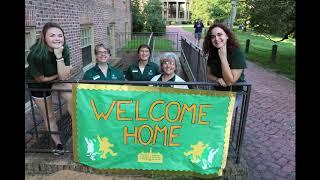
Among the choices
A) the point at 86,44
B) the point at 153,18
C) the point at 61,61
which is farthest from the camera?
the point at 153,18

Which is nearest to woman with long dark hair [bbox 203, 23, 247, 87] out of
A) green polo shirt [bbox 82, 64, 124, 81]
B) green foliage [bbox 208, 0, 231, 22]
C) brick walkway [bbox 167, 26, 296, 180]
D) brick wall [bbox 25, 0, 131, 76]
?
green polo shirt [bbox 82, 64, 124, 81]

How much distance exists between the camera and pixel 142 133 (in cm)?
333

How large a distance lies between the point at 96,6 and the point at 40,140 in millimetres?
7242

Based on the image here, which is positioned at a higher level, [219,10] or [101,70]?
[219,10]

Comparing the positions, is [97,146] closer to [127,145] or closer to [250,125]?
[127,145]

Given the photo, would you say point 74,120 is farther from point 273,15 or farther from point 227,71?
point 273,15

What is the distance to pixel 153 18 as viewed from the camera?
94.0 feet

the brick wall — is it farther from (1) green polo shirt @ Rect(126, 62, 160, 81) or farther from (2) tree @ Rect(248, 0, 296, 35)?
(2) tree @ Rect(248, 0, 296, 35)

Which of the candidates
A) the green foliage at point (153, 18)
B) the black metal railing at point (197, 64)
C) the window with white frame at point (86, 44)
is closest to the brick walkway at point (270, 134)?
the black metal railing at point (197, 64)

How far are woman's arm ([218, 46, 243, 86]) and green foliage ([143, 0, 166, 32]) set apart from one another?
26255mm

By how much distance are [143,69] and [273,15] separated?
9.59 m

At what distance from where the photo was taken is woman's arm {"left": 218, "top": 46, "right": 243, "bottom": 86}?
3139 mm

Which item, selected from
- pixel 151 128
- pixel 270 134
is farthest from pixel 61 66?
pixel 270 134

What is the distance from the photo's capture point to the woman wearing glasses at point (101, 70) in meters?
3.82
